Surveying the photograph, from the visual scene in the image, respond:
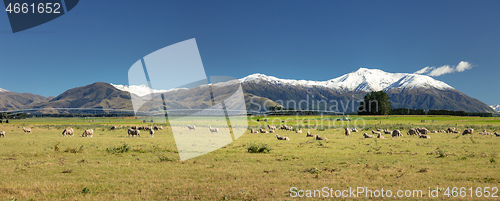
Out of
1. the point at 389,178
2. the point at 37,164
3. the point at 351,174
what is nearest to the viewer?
the point at 389,178

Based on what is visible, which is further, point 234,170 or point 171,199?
point 234,170

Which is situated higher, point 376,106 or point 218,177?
point 376,106

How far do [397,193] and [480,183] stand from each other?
4.33 m

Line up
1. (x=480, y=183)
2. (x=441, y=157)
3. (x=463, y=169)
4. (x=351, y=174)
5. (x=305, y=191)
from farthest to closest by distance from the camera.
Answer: (x=441, y=157)
(x=463, y=169)
(x=351, y=174)
(x=480, y=183)
(x=305, y=191)

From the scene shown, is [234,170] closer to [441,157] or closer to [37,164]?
[37,164]

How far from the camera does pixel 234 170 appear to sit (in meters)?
14.5

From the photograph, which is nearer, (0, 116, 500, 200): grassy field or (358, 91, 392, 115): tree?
(0, 116, 500, 200): grassy field

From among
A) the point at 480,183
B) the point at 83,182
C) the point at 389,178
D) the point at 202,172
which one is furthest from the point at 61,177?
the point at 480,183

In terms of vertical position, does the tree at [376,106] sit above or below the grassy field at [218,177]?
above

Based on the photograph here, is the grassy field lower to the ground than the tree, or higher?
lower

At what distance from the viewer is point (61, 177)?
1271 cm

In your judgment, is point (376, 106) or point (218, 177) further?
point (376, 106)

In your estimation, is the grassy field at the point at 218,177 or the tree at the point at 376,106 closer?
the grassy field at the point at 218,177

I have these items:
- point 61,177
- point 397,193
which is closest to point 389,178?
point 397,193
